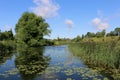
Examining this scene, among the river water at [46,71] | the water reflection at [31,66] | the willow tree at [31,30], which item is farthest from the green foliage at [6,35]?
the river water at [46,71]

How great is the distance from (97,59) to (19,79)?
32.4 feet

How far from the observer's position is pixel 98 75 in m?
16.6

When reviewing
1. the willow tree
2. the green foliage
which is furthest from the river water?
the green foliage

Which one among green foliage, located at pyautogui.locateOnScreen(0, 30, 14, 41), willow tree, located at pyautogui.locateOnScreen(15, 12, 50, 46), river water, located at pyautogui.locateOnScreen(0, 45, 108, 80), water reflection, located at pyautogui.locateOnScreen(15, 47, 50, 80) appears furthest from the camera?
green foliage, located at pyautogui.locateOnScreen(0, 30, 14, 41)

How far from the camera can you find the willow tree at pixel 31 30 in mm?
62531

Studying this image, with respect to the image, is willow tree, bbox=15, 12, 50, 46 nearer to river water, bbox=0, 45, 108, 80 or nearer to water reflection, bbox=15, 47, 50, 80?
water reflection, bbox=15, 47, 50, 80

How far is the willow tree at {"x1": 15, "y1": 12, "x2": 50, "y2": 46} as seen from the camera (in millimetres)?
62531

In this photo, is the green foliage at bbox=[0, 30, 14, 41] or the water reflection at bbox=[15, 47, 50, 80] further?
the green foliage at bbox=[0, 30, 14, 41]

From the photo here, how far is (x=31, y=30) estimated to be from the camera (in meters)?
63.6

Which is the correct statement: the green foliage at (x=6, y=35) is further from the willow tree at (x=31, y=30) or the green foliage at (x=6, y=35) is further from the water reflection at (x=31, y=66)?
the water reflection at (x=31, y=66)

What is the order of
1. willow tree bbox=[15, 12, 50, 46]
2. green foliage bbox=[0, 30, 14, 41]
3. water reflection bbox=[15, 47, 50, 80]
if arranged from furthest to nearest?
green foliage bbox=[0, 30, 14, 41] → willow tree bbox=[15, 12, 50, 46] → water reflection bbox=[15, 47, 50, 80]

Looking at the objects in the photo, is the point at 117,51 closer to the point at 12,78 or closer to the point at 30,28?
the point at 12,78

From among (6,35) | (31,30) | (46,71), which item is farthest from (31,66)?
(6,35)

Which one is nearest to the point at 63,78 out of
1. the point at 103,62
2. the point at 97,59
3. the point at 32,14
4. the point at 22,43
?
the point at 103,62
